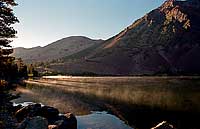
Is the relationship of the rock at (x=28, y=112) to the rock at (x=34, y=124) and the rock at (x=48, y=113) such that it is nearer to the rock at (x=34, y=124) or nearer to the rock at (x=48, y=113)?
the rock at (x=48, y=113)

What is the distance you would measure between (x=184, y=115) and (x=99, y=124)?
16.4 m

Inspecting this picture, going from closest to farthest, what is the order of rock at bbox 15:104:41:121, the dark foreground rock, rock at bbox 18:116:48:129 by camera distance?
rock at bbox 18:116:48:129 → the dark foreground rock → rock at bbox 15:104:41:121

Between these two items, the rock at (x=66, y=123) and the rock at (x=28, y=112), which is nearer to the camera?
the rock at (x=66, y=123)

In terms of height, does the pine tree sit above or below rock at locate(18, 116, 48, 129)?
above

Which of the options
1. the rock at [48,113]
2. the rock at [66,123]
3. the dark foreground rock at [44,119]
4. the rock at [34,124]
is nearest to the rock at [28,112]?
the dark foreground rock at [44,119]

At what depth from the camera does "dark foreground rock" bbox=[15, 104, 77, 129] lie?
3253 cm

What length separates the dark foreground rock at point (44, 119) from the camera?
32.5 m

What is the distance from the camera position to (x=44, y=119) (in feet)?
111

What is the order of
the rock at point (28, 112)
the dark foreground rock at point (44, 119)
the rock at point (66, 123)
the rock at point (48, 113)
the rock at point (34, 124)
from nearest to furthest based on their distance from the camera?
the rock at point (34, 124)
the dark foreground rock at point (44, 119)
the rock at point (66, 123)
the rock at point (28, 112)
the rock at point (48, 113)

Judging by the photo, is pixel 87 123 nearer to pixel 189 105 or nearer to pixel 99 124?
pixel 99 124

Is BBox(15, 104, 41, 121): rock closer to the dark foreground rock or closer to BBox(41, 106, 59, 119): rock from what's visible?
the dark foreground rock

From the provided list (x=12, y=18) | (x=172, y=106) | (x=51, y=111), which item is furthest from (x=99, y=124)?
(x=172, y=106)

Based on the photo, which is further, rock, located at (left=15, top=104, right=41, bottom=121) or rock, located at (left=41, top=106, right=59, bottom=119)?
rock, located at (left=41, top=106, right=59, bottom=119)

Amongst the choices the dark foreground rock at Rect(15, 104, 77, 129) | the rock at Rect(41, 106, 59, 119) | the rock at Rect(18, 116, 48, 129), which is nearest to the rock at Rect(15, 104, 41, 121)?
the dark foreground rock at Rect(15, 104, 77, 129)
